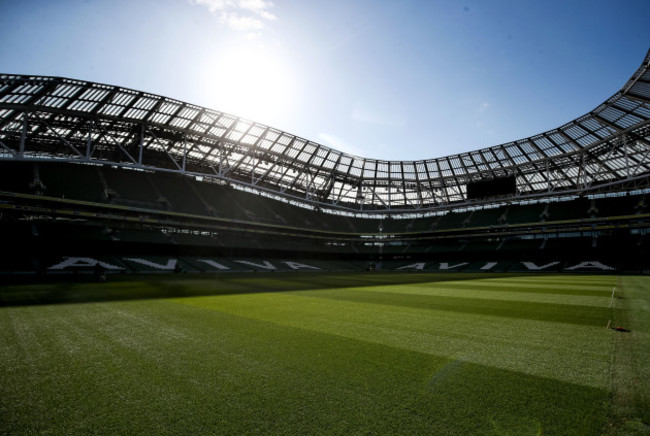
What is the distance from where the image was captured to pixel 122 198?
116 feet

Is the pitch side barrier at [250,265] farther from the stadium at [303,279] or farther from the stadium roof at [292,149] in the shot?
the stadium roof at [292,149]

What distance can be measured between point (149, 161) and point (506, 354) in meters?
44.5

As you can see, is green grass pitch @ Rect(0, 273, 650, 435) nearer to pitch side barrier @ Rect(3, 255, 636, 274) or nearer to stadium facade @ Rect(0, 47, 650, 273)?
pitch side barrier @ Rect(3, 255, 636, 274)

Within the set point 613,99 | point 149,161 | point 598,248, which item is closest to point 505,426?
point 613,99

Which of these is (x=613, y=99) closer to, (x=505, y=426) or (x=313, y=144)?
(x=313, y=144)

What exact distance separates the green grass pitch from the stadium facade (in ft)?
80.7

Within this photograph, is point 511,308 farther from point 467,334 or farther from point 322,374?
point 322,374

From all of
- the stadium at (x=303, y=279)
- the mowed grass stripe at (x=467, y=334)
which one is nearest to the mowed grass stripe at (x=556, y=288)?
the stadium at (x=303, y=279)

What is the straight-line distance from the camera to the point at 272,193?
4331 centimetres

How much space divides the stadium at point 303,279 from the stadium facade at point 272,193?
11.2 inches

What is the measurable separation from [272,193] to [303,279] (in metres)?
21.0

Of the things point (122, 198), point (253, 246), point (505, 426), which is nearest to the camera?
point (505, 426)

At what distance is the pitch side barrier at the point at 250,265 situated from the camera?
27094 millimetres

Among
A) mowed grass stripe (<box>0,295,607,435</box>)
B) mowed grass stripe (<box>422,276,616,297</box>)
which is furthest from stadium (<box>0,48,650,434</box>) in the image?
mowed grass stripe (<box>422,276,616,297</box>)
